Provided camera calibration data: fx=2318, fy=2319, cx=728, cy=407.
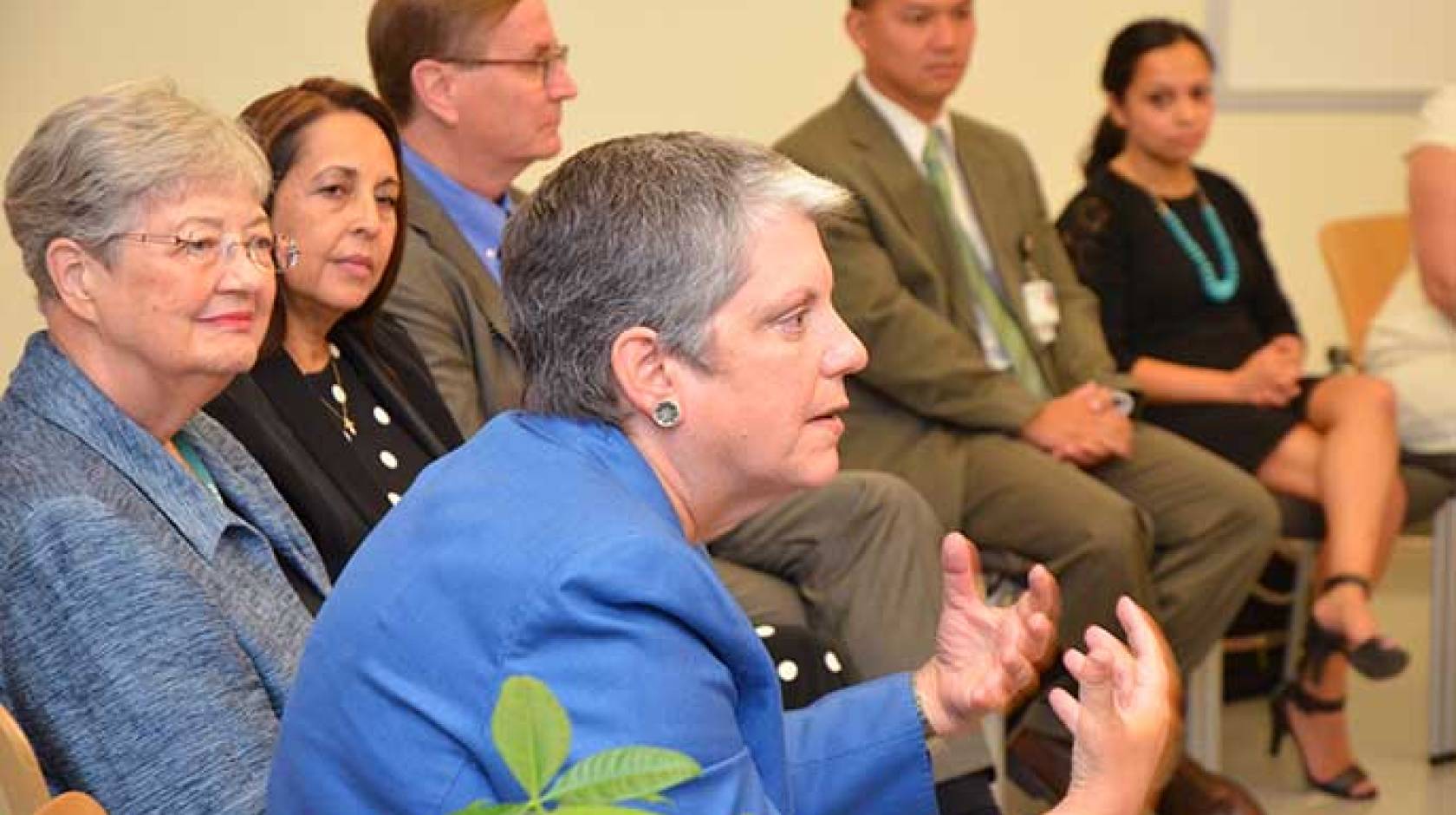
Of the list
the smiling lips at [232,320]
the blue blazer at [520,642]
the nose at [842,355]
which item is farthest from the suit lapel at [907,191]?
the blue blazer at [520,642]

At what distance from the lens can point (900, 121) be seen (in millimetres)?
4613

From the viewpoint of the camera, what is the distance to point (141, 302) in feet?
8.07

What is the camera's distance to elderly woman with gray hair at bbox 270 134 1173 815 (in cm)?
158

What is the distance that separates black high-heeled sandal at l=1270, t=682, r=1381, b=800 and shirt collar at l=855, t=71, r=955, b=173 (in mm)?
1318

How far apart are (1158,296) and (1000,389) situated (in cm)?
73

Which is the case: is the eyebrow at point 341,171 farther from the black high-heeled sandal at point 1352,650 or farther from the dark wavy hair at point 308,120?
the black high-heeled sandal at point 1352,650

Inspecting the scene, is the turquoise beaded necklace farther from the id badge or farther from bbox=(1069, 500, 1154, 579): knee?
bbox=(1069, 500, 1154, 579): knee

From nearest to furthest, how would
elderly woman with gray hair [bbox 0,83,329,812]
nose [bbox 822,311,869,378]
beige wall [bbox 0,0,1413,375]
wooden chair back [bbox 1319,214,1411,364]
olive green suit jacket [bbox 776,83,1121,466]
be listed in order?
1. nose [bbox 822,311,869,378]
2. elderly woman with gray hair [bbox 0,83,329,812]
3. olive green suit jacket [bbox 776,83,1121,466]
4. beige wall [bbox 0,0,1413,375]
5. wooden chair back [bbox 1319,214,1411,364]

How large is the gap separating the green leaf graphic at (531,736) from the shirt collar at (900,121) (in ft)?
11.6

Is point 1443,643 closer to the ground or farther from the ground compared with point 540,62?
closer to the ground

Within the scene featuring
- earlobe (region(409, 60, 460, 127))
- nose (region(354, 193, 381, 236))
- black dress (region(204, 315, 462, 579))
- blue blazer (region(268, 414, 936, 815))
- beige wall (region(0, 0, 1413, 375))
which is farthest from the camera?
beige wall (region(0, 0, 1413, 375))

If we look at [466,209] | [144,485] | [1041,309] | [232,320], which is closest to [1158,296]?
[1041,309]

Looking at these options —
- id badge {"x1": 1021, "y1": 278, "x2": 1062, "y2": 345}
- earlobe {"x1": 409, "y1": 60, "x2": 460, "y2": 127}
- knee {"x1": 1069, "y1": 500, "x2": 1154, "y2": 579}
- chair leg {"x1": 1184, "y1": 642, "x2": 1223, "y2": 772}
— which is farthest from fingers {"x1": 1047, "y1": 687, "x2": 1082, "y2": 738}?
id badge {"x1": 1021, "y1": 278, "x2": 1062, "y2": 345}

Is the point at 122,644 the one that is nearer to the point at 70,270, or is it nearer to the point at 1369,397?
the point at 70,270
